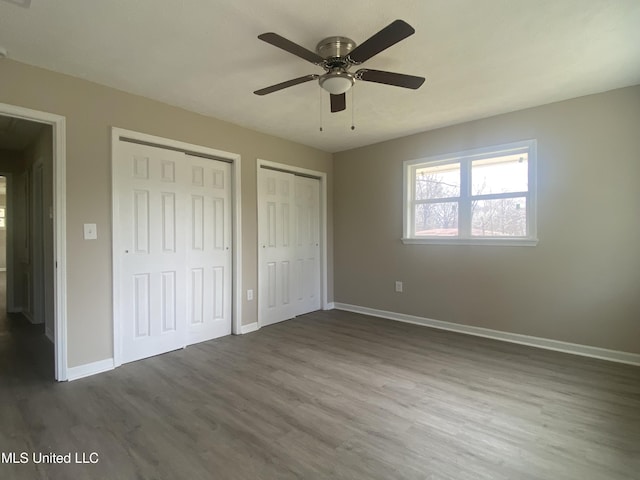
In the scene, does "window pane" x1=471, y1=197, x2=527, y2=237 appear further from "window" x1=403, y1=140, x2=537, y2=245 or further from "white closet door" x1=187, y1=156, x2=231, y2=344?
"white closet door" x1=187, y1=156, x2=231, y2=344

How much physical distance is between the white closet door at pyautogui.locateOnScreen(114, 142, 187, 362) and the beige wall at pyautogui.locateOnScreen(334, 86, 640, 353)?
2777mm

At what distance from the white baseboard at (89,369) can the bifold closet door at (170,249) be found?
0.16 m

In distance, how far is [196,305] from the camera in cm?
354

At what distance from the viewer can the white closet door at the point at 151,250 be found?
2.97 meters

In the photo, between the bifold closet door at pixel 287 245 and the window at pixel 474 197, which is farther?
the bifold closet door at pixel 287 245

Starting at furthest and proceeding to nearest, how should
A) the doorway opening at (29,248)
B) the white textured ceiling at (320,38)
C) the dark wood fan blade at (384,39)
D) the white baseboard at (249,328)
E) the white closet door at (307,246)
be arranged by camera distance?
the white closet door at (307,246) → the white baseboard at (249,328) → the doorway opening at (29,248) → the white textured ceiling at (320,38) → the dark wood fan blade at (384,39)

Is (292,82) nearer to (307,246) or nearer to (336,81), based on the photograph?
(336,81)

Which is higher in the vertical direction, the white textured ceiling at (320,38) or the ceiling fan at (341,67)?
the white textured ceiling at (320,38)

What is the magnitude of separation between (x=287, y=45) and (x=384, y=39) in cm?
53

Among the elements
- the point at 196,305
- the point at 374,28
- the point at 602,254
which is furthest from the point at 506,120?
the point at 196,305

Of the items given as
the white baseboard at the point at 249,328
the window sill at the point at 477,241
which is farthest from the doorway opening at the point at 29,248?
the window sill at the point at 477,241

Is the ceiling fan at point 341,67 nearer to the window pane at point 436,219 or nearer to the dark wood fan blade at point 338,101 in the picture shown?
the dark wood fan blade at point 338,101

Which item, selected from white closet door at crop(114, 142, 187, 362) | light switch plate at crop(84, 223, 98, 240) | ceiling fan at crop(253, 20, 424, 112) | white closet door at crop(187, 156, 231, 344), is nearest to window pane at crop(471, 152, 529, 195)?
ceiling fan at crop(253, 20, 424, 112)

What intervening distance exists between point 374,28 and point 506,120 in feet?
7.50
